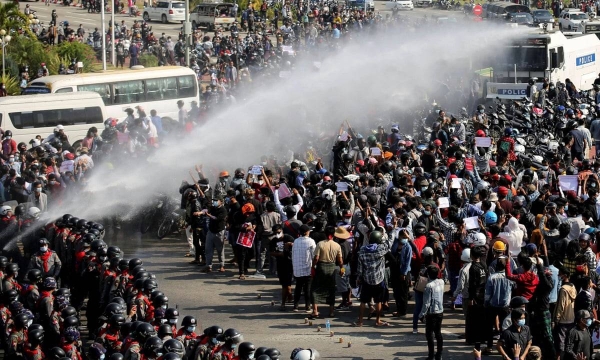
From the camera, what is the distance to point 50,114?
3173 cm

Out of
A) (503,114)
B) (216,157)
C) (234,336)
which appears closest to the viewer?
(234,336)

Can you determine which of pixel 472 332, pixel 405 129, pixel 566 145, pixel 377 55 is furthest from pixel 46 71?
pixel 472 332

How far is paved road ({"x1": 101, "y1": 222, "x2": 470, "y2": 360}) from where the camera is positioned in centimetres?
1670

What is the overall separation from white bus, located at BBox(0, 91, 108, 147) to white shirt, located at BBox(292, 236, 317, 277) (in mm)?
13837

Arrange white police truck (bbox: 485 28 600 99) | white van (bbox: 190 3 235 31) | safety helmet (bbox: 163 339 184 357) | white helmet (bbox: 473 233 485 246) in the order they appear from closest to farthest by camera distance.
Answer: safety helmet (bbox: 163 339 184 357), white helmet (bbox: 473 233 485 246), white police truck (bbox: 485 28 600 99), white van (bbox: 190 3 235 31)

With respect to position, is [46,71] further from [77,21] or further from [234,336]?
[234,336]

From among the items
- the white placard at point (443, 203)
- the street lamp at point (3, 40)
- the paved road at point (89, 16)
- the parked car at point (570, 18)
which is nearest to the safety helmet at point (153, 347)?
the white placard at point (443, 203)

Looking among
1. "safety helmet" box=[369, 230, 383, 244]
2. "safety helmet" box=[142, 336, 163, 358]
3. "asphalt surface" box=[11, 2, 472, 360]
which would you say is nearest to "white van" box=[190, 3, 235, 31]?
"asphalt surface" box=[11, 2, 472, 360]

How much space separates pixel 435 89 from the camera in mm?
37500

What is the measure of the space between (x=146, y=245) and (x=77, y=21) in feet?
130

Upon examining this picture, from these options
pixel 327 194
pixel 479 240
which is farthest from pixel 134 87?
pixel 479 240

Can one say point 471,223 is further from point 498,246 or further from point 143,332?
point 143,332

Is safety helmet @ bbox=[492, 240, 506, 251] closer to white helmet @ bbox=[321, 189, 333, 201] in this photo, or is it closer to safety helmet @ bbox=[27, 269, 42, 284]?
white helmet @ bbox=[321, 189, 333, 201]

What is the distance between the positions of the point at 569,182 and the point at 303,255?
5.20m
